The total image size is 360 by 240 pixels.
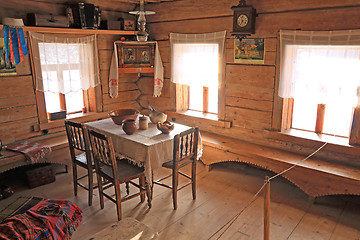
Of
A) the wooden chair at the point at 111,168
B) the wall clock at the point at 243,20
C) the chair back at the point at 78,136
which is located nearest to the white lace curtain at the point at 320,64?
the wall clock at the point at 243,20

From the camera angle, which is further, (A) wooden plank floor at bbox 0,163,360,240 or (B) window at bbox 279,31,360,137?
(B) window at bbox 279,31,360,137

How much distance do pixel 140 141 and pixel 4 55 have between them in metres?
2.23

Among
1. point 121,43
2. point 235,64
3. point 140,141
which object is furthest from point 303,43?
point 121,43

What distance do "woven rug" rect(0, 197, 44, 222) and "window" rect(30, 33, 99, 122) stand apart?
203 cm

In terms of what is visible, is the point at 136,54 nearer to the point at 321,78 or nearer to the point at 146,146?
the point at 146,146

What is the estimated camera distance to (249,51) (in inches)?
161

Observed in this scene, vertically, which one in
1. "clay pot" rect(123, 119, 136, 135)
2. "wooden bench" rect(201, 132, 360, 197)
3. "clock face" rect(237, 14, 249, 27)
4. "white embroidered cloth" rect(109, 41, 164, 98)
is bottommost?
"wooden bench" rect(201, 132, 360, 197)

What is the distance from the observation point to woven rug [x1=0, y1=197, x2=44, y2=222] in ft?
8.00

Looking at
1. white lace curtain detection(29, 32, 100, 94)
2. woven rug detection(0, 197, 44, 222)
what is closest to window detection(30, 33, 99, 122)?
white lace curtain detection(29, 32, 100, 94)

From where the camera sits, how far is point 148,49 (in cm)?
500

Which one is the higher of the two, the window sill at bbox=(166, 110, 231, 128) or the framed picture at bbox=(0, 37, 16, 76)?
the framed picture at bbox=(0, 37, 16, 76)

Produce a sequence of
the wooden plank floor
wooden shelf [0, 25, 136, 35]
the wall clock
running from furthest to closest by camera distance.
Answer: wooden shelf [0, 25, 136, 35] → the wall clock → the wooden plank floor

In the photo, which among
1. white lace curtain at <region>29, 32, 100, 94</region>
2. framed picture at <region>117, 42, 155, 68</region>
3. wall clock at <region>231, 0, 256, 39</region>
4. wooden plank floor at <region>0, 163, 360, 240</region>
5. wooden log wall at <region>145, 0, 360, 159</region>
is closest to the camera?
wooden plank floor at <region>0, 163, 360, 240</region>

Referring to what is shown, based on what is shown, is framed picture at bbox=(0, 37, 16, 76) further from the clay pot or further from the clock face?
the clock face
